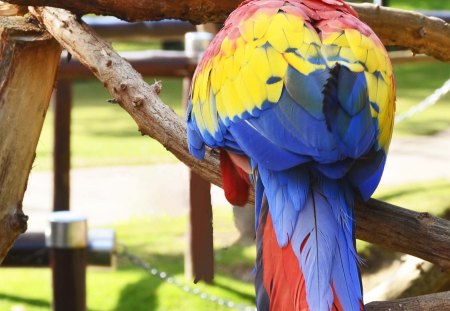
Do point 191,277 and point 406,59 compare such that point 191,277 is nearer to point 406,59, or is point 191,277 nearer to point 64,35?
point 406,59

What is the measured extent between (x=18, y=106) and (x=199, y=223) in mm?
1670

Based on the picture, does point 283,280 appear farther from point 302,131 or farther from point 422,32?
point 422,32

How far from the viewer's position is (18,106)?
6.39ft

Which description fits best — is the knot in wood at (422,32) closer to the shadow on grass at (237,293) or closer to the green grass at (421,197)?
the green grass at (421,197)

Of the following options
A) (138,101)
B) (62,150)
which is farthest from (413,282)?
(62,150)

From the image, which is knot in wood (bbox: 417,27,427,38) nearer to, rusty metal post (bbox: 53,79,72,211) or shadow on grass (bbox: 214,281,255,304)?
shadow on grass (bbox: 214,281,255,304)

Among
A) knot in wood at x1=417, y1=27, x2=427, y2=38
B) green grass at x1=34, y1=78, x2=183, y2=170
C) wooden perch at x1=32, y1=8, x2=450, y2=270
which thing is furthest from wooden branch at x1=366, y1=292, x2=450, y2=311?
green grass at x1=34, y1=78, x2=183, y2=170

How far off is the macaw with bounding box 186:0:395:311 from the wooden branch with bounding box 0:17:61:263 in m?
0.59

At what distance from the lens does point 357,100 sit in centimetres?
135

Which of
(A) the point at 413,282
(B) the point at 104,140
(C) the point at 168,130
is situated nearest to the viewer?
(C) the point at 168,130

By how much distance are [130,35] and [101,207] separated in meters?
0.97

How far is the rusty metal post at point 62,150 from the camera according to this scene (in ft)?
12.0

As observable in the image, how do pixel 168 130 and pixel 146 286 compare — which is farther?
pixel 146 286

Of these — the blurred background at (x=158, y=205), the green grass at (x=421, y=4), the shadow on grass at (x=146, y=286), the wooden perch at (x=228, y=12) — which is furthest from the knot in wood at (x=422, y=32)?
the green grass at (x=421, y=4)
